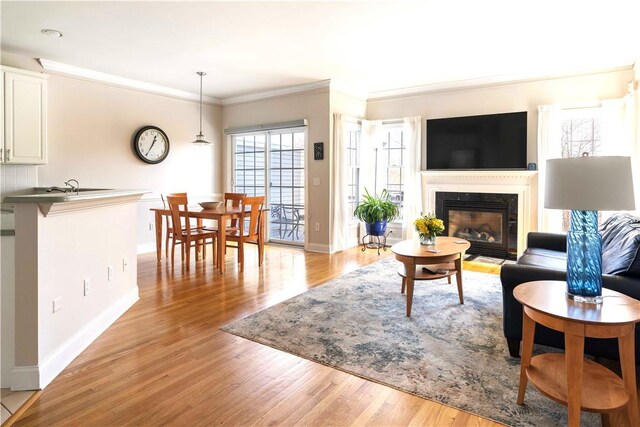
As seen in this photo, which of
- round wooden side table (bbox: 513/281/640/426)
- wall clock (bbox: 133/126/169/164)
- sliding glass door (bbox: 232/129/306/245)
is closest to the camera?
round wooden side table (bbox: 513/281/640/426)

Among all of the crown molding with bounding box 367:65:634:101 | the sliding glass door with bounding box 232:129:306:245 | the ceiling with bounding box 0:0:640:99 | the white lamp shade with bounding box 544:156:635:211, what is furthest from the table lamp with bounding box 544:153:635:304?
the sliding glass door with bounding box 232:129:306:245

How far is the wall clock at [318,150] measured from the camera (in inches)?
243

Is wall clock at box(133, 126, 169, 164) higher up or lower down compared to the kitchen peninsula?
higher up

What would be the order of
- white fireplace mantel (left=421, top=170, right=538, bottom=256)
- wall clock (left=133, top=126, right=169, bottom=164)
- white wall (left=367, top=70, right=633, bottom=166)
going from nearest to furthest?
white wall (left=367, top=70, right=633, bottom=166) < white fireplace mantel (left=421, top=170, right=538, bottom=256) < wall clock (left=133, top=126, right=169, bottom=164)

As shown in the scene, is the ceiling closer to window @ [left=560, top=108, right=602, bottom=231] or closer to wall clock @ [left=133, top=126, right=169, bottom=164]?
window @ [left=560, top=108, right=602, bottom=231]

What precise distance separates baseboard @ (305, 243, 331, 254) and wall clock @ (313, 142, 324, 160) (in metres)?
1.42

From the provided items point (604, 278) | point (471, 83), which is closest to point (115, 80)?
point (471, 83)

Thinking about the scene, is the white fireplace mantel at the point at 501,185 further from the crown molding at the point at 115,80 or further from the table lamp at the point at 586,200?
the crown molding at the point at 115,80

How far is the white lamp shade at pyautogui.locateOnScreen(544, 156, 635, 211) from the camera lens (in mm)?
1820

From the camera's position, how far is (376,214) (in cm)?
616

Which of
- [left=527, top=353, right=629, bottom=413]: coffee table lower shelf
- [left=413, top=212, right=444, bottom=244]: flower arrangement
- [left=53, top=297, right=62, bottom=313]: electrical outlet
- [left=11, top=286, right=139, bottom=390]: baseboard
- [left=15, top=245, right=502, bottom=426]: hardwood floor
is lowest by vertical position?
[left=15, top=245, right=502, bottom=426]: hardwood floor

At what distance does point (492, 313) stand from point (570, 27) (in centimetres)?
293

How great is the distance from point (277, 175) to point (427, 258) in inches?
165

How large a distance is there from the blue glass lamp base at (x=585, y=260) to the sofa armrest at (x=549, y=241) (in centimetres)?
218
